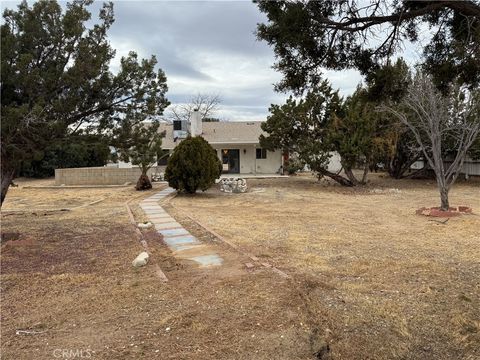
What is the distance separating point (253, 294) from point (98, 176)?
22.4 m

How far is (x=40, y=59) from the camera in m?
7.97

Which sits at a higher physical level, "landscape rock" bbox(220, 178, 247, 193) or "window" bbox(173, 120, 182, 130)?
"window" bbox(173, 120, 182, 130)

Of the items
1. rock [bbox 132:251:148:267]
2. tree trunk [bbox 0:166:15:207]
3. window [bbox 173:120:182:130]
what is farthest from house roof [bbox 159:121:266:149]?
rock [bbox 132:251:148:267]

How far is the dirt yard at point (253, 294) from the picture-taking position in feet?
12.0

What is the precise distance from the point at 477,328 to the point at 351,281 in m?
1.68

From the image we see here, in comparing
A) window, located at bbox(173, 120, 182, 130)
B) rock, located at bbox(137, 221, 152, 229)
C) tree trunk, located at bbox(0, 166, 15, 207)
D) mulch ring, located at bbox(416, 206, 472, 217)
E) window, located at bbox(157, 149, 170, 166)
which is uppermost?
window, located at bbox(173, 120, 182, 130)

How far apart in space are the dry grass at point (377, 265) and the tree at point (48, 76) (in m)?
4.00

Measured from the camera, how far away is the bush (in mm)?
16953

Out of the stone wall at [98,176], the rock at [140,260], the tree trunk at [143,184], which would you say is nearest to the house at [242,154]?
the stone wall at [98,176]

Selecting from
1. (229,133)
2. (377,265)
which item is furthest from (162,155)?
(377,265)

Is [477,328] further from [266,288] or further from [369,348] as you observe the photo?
[266,288]

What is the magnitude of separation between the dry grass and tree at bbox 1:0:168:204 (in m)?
4.00

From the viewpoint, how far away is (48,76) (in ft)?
25.0

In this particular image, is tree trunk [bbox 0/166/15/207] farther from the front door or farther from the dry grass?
the front door
